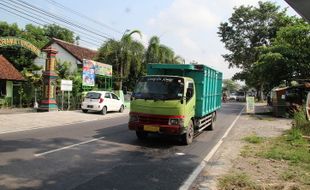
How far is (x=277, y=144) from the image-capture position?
1250cm

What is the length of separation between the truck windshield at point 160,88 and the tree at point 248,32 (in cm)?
4231

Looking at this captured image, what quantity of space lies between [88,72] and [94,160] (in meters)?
19.7

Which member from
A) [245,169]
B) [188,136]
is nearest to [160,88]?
[188,136]

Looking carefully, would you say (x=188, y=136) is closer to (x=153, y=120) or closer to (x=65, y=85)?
(x=153, y=120)

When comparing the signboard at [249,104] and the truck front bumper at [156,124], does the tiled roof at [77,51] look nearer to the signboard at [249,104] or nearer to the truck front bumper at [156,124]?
the signboard at [249,104]

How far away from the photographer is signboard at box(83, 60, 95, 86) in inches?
1088

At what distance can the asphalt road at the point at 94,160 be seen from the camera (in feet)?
22.8

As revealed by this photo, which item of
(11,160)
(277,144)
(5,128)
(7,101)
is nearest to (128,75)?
(7,101)

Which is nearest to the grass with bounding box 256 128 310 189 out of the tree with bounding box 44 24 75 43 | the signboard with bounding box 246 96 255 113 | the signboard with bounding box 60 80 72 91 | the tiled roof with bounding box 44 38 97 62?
the signboard with bounding box 60 80 72 91

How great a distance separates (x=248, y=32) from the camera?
55156mm

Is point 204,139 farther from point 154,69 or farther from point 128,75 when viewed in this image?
point 128,75

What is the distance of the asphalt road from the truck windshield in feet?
5.26

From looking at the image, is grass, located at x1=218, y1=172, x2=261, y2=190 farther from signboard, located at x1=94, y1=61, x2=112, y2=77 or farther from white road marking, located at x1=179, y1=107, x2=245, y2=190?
signboard, located at x1=94, y1=61, x2=112, y2=77

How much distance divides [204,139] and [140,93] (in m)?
3.50
